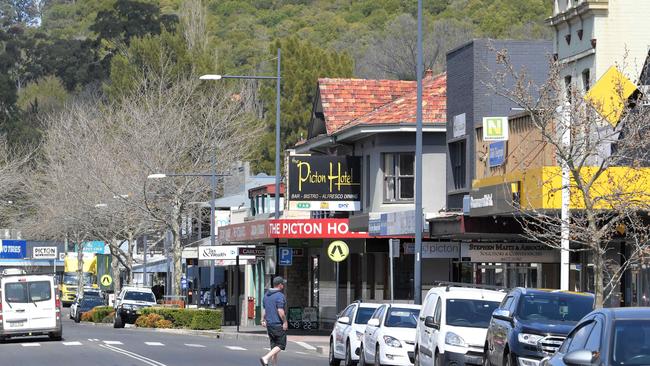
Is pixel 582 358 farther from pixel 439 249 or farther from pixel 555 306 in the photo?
pixel 439 249

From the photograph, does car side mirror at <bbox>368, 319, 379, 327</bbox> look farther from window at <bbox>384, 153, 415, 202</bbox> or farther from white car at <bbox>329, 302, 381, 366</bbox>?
window at <bbox>384, 153, 415, 202</bbox>

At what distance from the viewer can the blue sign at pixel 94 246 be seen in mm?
98812

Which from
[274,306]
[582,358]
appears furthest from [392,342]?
[582,358]

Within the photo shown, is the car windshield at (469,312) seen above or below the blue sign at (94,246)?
below

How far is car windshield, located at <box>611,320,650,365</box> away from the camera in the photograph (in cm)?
1168

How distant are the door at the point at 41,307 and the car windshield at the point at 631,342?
31733 millimetres

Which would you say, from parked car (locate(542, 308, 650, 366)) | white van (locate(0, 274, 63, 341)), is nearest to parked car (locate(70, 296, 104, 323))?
white van (locate(0, 274, 63, 341))

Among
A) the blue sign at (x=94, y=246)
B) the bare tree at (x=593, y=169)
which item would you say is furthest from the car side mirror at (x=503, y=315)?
the blue sign at (x=94, y=246)

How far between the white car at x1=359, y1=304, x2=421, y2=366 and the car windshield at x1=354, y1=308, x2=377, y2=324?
167 cm

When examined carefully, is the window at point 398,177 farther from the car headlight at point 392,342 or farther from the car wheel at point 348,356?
the car headlight at point 392,342

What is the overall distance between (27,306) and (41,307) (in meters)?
0.42

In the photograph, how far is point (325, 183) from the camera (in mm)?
47781

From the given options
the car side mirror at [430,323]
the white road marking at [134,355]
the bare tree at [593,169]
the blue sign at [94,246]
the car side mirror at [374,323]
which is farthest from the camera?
the blue sign at [94,246]

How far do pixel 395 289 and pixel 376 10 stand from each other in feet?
269
